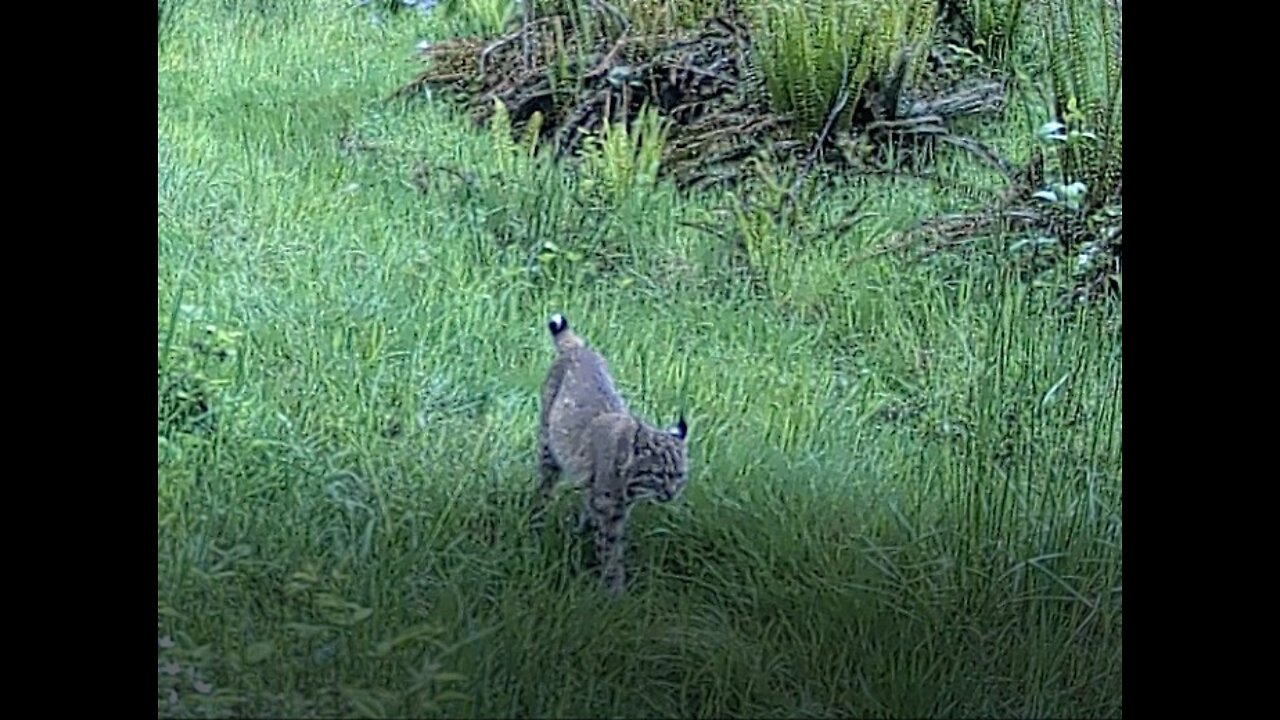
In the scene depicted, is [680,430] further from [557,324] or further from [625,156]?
[625,156]

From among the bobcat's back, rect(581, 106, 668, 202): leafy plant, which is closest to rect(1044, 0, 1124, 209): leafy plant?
rect(581, 106, 668, 202): leafy plant

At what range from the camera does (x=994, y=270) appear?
4059 mm

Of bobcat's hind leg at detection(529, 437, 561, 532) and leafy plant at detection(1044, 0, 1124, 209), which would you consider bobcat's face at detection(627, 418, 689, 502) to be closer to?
bobcat's hind leg at detection(529, 437, 561, 532)

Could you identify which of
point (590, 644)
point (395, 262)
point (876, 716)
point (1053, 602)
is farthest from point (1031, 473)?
point (395, 262)

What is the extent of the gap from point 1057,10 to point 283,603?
6.53 feet

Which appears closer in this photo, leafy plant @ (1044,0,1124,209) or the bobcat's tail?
the bobcat's tail

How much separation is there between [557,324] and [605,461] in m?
0.31

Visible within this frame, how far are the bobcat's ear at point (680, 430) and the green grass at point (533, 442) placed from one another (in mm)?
35

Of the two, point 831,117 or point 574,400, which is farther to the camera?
point 831,117

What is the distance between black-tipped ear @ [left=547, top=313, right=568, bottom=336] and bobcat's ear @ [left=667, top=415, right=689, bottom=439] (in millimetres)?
301

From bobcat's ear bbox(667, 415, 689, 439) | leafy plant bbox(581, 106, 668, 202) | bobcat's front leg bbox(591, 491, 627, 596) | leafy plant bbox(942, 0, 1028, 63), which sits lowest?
bobcat's front leg bbox(591, 491, 627, 596)

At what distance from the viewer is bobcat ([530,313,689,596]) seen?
3.88 m

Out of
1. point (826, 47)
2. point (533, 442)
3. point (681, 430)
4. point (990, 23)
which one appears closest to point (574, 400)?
point (533, 442)

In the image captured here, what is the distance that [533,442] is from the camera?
12.9 feet
